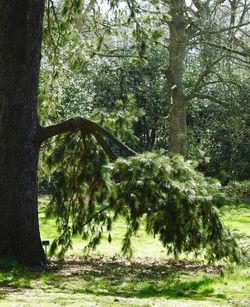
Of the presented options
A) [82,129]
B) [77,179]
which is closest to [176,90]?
[77,179]

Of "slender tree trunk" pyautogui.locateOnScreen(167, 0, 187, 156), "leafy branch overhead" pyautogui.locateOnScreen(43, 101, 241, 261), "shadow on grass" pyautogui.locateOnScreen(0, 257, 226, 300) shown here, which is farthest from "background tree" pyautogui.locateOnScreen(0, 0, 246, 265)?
"slender tree trunk" pyautogui.locateOnScreen(167, 0, 187, 156)

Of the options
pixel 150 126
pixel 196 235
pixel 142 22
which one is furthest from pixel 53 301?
pixel 150 126

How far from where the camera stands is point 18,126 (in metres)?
8.59

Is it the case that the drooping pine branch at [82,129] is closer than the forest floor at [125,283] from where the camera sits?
No

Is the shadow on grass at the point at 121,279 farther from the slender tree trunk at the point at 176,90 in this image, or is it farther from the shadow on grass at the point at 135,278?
the slender tree trunk at the point at 176,90

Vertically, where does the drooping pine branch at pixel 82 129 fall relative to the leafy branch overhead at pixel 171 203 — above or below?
above

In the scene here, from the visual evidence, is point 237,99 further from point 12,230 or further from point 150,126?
point 12,230

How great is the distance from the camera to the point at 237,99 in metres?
18.2

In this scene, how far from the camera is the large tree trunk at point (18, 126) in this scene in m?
8.49

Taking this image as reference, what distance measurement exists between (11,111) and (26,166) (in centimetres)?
81

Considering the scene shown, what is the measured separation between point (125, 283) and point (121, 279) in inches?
13.4

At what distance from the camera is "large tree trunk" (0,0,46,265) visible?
8.49 meters

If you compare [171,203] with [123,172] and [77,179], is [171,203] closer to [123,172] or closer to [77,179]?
[123,172]

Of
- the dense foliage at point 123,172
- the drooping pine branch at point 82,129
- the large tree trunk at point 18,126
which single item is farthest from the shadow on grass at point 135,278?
the drooping pine branch at point 82,129
